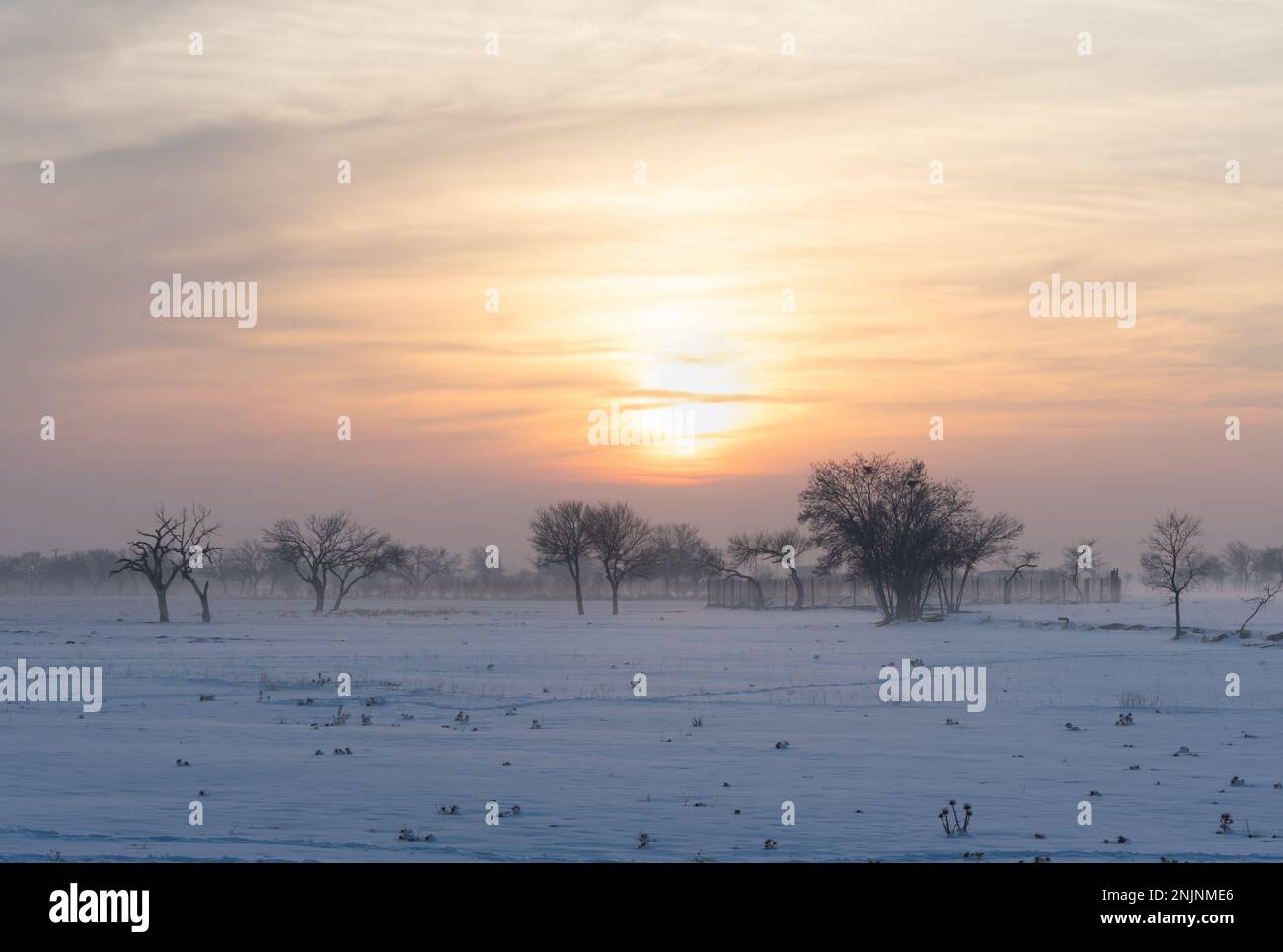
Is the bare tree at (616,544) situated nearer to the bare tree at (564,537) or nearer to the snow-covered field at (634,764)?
the bare tree at (564,537)

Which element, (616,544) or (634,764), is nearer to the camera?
(634,764)

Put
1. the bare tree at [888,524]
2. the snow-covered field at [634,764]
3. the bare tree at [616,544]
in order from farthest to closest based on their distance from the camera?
the bare tree at [616,544]
the bare tree at [888,524]
the snow-covered field at [634,764]

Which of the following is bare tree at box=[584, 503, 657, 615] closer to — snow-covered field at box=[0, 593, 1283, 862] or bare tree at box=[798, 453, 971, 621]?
bare tree at box=[798, 453, 971, 621]

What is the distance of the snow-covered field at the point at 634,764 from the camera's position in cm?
1439

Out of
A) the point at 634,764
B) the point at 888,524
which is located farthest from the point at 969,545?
the point at 634,764

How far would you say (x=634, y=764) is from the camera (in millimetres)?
20250

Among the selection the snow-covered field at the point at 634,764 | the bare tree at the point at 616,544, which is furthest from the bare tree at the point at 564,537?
the snow-covered field at the point at 634,764

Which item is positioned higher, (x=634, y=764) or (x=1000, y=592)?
(x=634, y=764)

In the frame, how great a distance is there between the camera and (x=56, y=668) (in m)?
39.2

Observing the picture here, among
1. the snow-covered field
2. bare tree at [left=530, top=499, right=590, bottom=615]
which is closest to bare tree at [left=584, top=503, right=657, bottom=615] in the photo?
bare tree at [left=530, top=499, right=590, bottom=615]

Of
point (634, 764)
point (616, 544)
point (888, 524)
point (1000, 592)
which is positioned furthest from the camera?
point (1000, 592)

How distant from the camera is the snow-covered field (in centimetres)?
1439

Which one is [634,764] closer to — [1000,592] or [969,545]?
[969,545]
